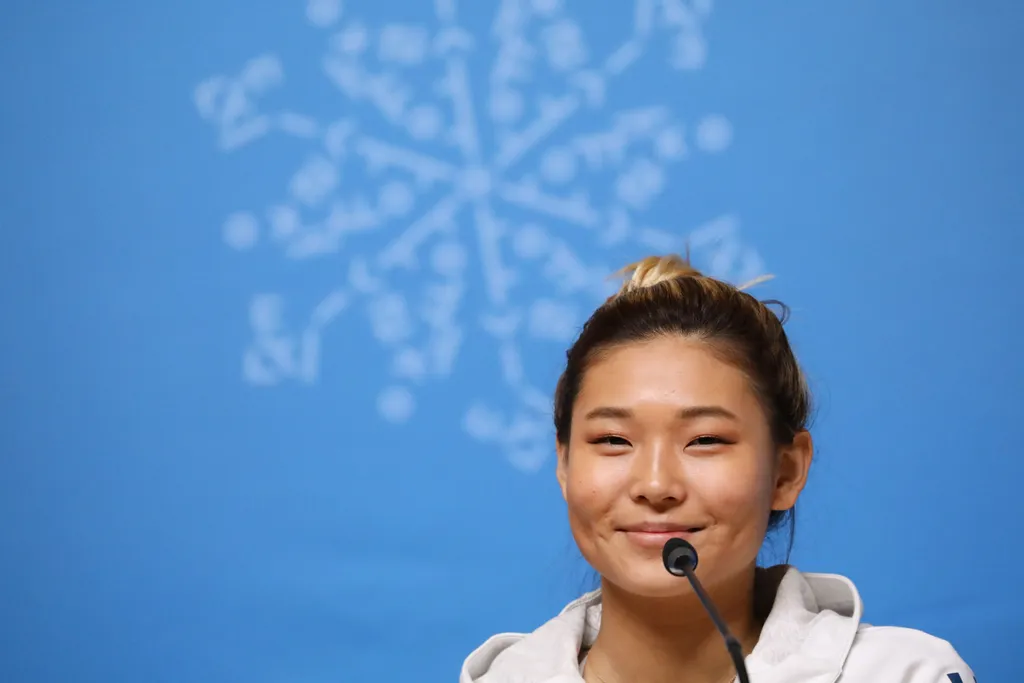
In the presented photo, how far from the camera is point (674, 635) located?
4.11 feet

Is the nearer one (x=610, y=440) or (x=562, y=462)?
(x=610, y=440)

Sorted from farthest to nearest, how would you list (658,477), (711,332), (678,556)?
(711,332), (658,477), (678,556)

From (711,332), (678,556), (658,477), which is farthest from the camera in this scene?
(711,332)

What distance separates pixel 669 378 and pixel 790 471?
18cm

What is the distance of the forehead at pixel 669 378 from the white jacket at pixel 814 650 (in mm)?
215

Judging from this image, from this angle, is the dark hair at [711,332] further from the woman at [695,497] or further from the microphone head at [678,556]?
the microphone head at [678,556]

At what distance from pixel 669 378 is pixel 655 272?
0.18m

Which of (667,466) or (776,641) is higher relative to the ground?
(667,466)

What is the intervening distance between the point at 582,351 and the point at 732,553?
268 mm

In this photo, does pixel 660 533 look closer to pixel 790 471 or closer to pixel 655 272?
pixel 790 471

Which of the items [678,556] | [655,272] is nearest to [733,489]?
[678,556]

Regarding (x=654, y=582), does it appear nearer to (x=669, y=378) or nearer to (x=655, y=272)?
(x=669, y=378)

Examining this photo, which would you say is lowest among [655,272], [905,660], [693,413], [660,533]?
[905,660]

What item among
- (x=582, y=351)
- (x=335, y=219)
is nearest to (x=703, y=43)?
(x=335, y=219)
